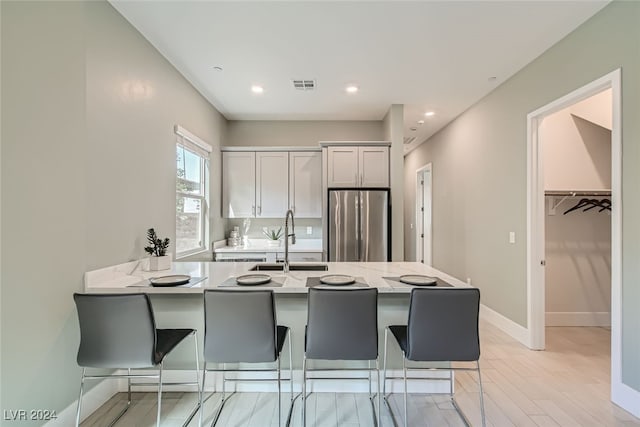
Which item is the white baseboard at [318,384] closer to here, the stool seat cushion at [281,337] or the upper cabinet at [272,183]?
the stool seat cushion at [281,337]

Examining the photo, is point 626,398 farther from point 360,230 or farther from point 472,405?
point 360,230

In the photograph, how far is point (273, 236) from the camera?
4723mm

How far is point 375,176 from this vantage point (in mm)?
4297

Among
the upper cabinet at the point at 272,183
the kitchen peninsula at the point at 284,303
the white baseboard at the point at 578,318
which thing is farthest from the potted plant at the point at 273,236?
the white baseboard at the point at 578,318

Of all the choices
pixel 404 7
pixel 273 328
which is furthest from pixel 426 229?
pixel 273 328

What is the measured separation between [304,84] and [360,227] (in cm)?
188

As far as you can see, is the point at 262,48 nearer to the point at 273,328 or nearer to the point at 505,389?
the point at 273,328

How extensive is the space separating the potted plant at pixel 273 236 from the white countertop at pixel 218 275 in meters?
1.92

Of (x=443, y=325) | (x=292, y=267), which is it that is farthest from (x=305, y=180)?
(x=443, y=325)

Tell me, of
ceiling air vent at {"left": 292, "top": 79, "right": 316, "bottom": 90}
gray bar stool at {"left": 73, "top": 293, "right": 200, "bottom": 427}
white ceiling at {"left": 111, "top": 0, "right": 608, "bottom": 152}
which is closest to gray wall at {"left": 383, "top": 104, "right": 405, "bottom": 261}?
white ceiling at {"left": 111, "top": 0, "right": 608, "bottom": 152}

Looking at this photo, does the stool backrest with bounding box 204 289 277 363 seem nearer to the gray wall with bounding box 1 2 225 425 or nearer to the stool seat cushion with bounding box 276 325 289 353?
the stool seat cushion with bounding box 276 325 289 353

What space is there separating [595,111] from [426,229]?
3.53 meters

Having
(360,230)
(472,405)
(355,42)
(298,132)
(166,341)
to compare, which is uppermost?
(355,42)

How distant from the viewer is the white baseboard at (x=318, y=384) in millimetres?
2307
